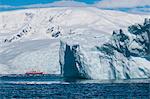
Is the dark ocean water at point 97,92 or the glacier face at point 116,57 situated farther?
the glacier face at point 116,57

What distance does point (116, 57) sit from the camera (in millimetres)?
106000

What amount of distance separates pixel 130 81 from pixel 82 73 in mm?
10023

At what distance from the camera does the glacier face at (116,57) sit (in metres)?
104

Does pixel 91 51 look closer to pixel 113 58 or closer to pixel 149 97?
pixel 113 58

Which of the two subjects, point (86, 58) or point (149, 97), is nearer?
point (149, 97)

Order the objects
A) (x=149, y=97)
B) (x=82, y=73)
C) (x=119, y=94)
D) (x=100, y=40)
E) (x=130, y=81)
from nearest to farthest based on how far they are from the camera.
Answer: (x=149, y=97) < (x=119, y=94) < (x=130, y=81) < (x=82, y=73) < (x=100, y=40)

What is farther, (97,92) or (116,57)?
(116,57)

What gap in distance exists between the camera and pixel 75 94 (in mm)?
77812

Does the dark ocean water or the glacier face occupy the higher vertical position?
the glacier face

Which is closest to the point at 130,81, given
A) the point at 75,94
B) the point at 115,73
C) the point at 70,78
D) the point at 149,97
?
the point at 115,73

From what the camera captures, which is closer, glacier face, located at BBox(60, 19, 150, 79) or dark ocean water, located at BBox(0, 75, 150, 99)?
dark ocean water, located at BBox(0, 75, 150, 99)

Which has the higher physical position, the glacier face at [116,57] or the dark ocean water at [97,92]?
the glacier face at [116,57]

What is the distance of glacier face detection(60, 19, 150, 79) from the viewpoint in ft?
342

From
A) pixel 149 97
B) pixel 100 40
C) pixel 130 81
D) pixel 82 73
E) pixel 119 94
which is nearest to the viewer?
pixel 149 97
